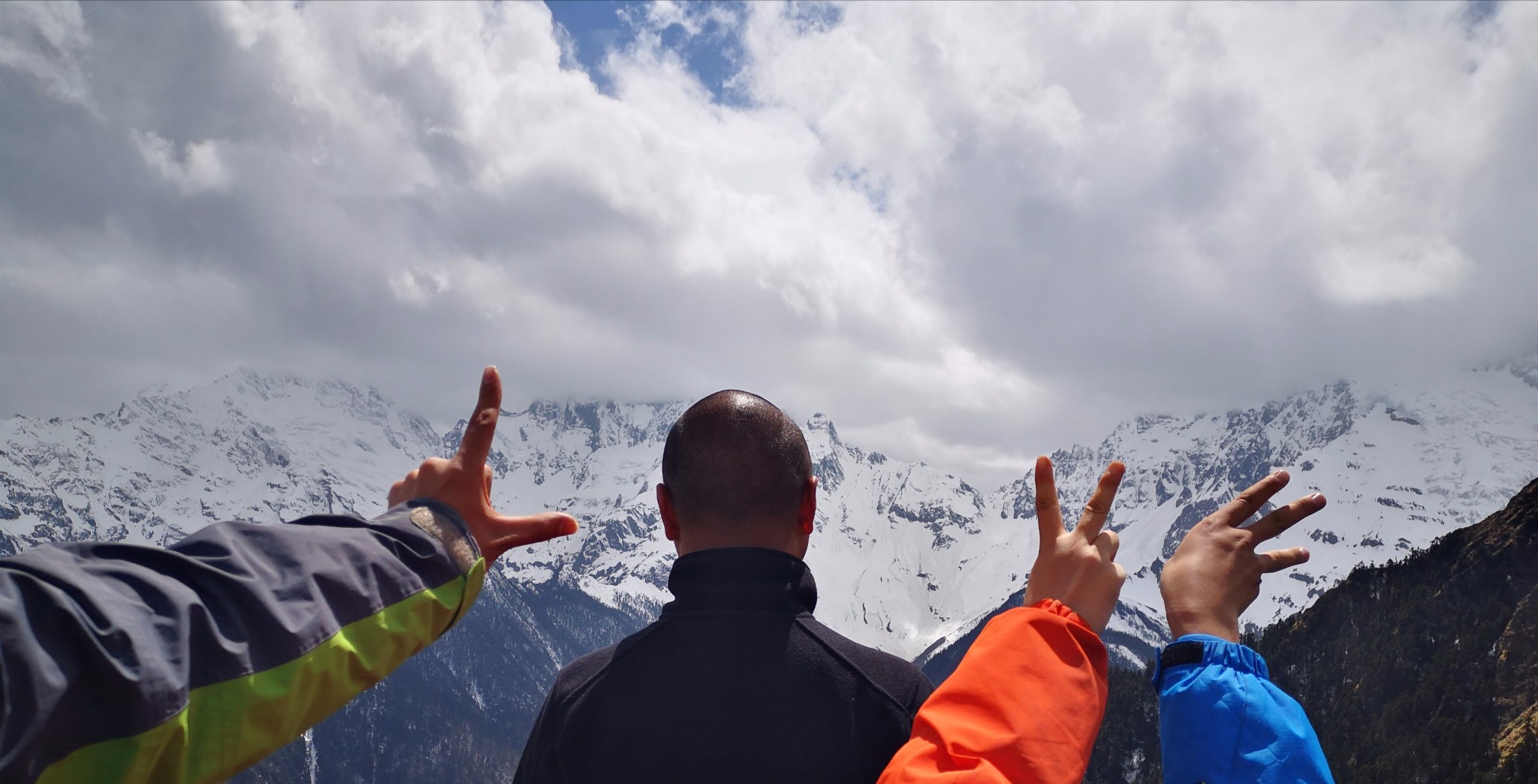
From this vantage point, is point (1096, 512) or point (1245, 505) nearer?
point (1096, 512)

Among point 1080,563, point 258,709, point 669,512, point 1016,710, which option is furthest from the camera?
point 669,512

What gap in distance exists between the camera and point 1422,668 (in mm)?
114125

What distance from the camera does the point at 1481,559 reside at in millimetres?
117875

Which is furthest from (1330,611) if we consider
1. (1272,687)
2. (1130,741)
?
(1272,687)

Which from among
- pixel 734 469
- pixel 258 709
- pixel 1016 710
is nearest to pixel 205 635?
pixel 258 709

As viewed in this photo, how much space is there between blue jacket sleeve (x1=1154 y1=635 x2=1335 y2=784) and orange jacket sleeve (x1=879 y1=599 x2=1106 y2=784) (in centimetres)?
54

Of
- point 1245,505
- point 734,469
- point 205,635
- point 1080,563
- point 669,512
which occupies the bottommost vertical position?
point 205,635

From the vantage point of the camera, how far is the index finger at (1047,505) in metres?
3.76

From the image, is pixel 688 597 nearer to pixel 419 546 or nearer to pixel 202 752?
pixel 419 546

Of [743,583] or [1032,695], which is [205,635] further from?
[1032,695]

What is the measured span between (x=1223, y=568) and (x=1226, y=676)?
52cm

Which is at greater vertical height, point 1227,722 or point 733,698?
point 1227,722

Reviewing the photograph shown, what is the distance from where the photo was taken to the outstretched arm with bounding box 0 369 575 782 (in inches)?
95.0

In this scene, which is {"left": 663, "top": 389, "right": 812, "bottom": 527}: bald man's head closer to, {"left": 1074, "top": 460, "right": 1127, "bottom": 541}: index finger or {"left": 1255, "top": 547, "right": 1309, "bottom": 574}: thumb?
{"left": 1074, "top": 460, "right": 1127, "bottom": 541}: index finger
